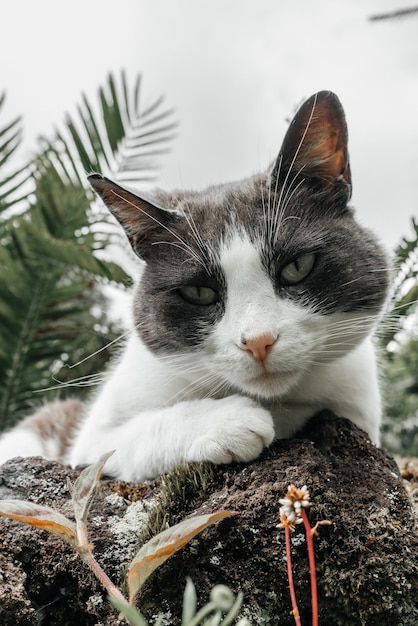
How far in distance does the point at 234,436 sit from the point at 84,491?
49cm

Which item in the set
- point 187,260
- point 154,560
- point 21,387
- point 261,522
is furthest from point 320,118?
point 21,387

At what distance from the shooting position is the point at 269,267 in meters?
1.75

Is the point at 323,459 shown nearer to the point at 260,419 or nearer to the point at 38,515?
the point at 260,419

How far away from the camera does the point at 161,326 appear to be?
1946mm

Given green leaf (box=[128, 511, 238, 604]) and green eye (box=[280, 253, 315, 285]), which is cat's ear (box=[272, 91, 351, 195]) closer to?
green eye (box=[280, 253, 315, 285])

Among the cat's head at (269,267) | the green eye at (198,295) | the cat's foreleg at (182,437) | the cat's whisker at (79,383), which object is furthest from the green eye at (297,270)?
the cat's whisker at (79,383)

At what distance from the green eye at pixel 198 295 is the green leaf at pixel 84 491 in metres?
0.73

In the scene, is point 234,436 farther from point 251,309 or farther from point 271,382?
point 251,309

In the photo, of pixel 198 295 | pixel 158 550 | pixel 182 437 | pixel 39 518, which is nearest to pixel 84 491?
pixel 39 518

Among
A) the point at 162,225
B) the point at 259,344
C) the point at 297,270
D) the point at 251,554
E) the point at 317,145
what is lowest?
the point at 251,554

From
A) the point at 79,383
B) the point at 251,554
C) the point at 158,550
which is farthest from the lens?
the point at 79,383

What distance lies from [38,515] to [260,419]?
2.26ft

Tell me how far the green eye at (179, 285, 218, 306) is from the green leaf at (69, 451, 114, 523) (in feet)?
2.41

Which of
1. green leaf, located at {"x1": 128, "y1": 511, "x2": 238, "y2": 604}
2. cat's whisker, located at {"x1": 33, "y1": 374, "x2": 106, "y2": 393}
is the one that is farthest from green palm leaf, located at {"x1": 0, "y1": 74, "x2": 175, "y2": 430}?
green leaf, located at {"x1": 128, "y1": 511, "x2": 238, "y2": 604}
